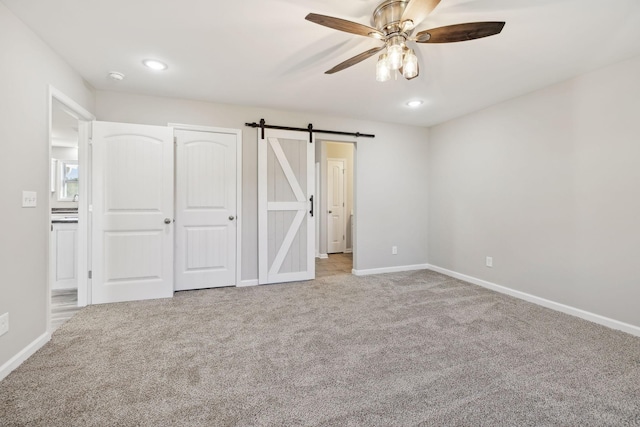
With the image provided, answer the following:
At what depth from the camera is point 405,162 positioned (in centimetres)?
477

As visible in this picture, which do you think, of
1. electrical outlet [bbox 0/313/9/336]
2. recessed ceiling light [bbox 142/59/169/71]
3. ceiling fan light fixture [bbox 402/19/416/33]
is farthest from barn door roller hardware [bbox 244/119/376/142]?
electrical outlet [bbox 0/313/9/336]

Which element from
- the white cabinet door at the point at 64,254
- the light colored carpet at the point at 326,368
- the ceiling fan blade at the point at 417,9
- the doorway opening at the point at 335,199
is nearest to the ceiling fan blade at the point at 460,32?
the ceiling fan blade at the point at 417,9

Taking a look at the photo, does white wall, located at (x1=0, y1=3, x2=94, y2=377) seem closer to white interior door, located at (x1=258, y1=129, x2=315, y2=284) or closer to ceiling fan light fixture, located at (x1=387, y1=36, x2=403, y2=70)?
white interior door, located at (x1=258, y1=129, x2=315, y2=284)

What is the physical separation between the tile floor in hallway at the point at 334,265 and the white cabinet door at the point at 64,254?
3.27 metres

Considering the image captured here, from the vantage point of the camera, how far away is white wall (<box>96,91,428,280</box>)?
365cm

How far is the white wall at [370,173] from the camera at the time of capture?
12.0 feet

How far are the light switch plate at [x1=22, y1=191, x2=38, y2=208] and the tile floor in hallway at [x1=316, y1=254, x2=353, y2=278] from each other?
130 inches

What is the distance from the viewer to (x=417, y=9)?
1601mm

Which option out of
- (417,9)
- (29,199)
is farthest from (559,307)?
(29,199)

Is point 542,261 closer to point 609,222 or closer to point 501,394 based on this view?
point 609,222

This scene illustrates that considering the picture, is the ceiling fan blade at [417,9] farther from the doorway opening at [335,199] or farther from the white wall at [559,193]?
the doorway opening at [335,199]

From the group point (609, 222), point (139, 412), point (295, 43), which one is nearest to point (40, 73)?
point (295, 43)

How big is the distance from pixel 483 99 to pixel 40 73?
4.43 metres

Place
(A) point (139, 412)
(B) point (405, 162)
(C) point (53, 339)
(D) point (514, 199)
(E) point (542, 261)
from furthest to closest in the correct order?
(B) point (405, 162) < (D) point (514, 199) < (E) point (542, 261) < (C) point (53, 339) < (A) point (139, 412)
